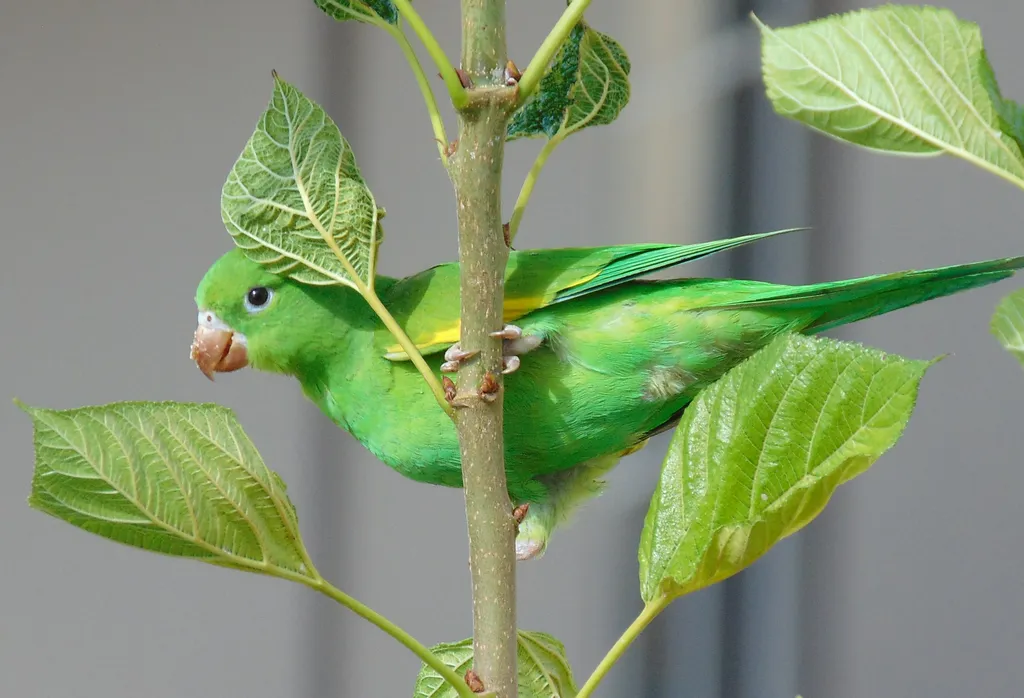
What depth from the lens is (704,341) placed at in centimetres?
60

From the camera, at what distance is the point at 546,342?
24.1 inches

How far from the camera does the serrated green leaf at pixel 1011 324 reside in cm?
Answer: 32

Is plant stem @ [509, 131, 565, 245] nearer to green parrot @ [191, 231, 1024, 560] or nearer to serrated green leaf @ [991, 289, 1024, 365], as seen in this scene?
green parrot @ [191, 231, 1024, 560]

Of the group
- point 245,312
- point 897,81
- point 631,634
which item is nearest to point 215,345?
point 245,312

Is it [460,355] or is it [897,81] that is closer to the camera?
[897,81]

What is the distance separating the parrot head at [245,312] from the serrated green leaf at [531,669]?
0.25m

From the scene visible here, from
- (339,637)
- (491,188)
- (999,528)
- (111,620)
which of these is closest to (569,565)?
(339,637)

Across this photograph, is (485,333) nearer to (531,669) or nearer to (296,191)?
(296,191)

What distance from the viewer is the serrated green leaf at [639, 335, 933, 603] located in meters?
0.36

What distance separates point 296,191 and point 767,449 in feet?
1.06

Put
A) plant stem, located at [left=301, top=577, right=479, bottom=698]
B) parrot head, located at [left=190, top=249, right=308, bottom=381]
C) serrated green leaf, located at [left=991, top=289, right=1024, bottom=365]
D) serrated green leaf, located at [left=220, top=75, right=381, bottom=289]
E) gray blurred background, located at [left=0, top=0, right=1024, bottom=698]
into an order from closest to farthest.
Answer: serrated green leaf, located at [left=991, top=289, right=1024, bottom=365] < plant stem, located at [left=301, top=577, right=479, bottom=698] < serrated green leaf, located at [left=220, top=75, right=381, bottom=289] < parrot head, located at [left=190, top=249, right=308, bottom=381] < gray blurred background, located at [left=0, top=0, right=1024, bottom=698]

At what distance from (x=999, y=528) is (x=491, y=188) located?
0.96 m

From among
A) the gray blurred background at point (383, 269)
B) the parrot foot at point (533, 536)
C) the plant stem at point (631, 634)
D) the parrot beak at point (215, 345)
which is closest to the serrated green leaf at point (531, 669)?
the parrot foot at point (533, 536)

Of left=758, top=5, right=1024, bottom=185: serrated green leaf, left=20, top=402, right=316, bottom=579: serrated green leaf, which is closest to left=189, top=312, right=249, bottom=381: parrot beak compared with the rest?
left=20, top=402, right=316, bottom=579: serrated green leaf
